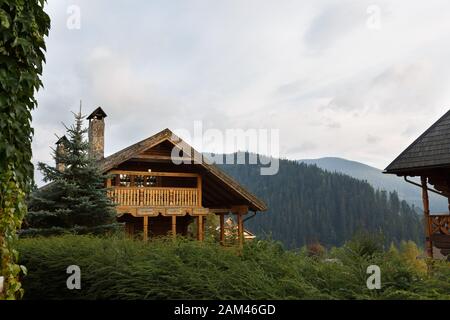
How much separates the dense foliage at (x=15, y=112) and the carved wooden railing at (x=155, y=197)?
40.1 ft

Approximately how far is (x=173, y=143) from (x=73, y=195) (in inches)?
233

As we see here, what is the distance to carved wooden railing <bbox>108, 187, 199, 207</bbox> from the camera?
57.3 feet

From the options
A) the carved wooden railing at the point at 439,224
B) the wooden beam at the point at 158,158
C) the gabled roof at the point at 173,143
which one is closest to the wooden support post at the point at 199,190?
the gabled roof at the point at 173,143

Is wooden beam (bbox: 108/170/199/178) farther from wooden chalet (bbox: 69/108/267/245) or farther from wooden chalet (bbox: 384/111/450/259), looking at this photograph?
wooden chalet (bbox: 384/111/450/259)

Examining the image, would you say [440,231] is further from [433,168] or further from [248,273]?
[248,273]

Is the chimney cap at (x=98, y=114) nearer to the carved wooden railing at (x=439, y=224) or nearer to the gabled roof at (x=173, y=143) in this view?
the gabled roof at (x=173, y=143)

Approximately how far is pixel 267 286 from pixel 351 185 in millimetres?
153705

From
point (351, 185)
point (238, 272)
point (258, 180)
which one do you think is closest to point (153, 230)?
point (238, 272)

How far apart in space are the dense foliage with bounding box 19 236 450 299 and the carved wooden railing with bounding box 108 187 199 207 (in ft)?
38.0

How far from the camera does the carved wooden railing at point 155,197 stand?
57.3ft

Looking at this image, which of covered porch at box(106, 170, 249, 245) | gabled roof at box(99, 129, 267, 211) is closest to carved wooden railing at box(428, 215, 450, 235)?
covered porch at box(106, 170, 249, 245)

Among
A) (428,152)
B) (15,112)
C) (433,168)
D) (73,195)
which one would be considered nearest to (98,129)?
(73,195)

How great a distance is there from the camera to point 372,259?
155 inches

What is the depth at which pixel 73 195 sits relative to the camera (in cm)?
1312
